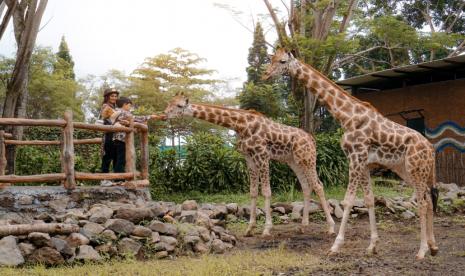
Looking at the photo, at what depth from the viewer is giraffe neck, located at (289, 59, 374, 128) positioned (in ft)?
25.0

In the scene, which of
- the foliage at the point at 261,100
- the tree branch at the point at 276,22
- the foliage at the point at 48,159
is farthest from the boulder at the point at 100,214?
the foliage at the point at 261,100

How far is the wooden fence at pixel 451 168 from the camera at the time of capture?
15.4 meters

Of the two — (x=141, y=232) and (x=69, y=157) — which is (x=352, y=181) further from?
(x=69, y=157)

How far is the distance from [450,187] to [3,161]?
10639 millimetres

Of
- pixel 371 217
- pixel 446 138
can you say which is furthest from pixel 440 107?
pixel 371 217

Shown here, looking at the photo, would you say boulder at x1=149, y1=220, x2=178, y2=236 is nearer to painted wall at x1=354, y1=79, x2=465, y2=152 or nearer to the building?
the building

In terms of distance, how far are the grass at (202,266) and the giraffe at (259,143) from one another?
1.83 meters

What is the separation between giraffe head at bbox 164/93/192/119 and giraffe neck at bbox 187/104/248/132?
11 centimetres

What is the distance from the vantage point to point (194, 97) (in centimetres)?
3253

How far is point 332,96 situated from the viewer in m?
7.86

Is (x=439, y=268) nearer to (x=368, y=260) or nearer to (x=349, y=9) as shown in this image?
(x=368, y=260)

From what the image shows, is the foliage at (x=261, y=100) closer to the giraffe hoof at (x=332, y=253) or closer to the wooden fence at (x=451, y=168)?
the wooden fence at (x=451, y=168)

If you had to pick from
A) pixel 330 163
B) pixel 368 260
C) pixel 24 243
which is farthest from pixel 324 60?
pixel 24 243

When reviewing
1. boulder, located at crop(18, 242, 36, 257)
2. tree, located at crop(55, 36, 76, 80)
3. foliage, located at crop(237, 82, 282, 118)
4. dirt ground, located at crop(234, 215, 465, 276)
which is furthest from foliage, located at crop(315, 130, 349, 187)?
tree, located at crop(55, 36, 76, 80)
